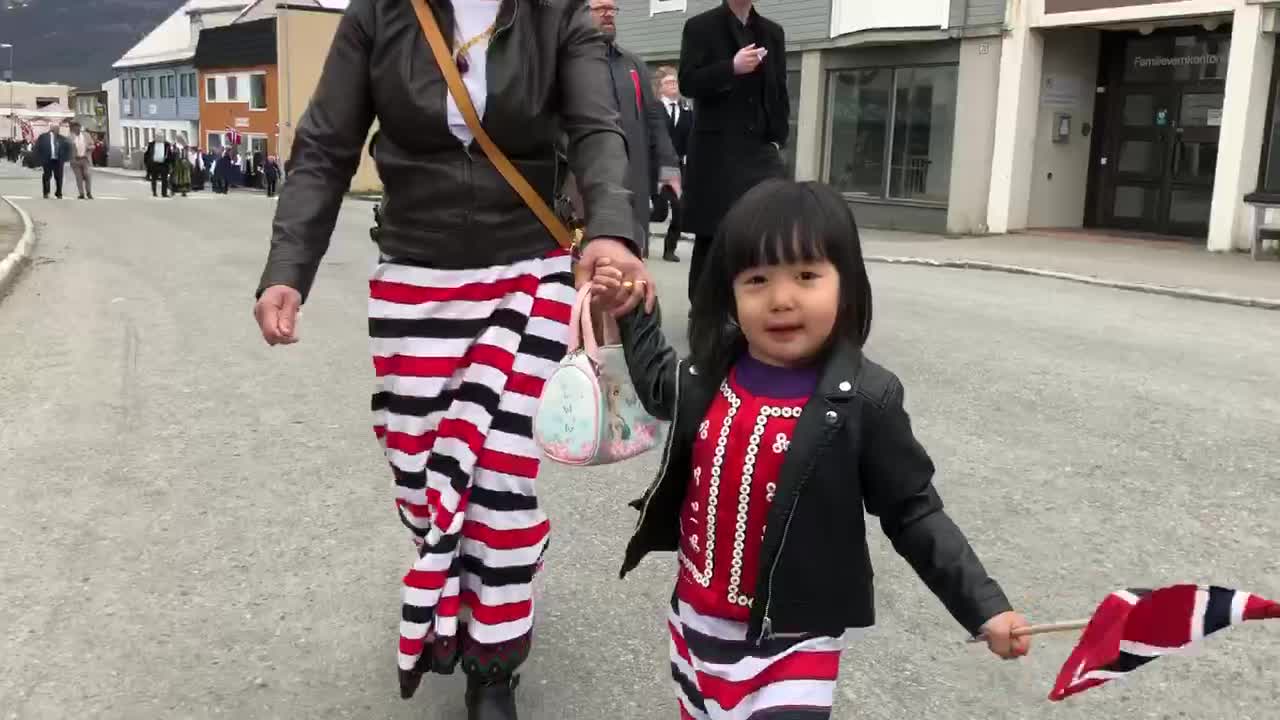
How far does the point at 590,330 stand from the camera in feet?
7.52

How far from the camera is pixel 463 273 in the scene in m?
2.71

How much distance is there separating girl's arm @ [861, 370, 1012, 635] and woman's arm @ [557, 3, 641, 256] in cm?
93

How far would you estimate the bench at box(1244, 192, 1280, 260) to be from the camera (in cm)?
1538

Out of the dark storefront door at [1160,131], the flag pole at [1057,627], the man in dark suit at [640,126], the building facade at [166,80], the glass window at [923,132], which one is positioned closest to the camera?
the flag pole at [1057,627]

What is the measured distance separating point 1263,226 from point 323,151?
50.9 ft

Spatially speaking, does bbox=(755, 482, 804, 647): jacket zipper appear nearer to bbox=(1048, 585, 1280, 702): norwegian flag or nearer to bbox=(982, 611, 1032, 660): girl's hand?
bbox=(982, 611, 1032, 660): girl's hand

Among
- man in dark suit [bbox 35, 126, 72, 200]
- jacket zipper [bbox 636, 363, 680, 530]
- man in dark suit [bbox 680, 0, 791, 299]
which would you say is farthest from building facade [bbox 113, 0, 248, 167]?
jacket zipper [bbox 636, 363, 680, 530]

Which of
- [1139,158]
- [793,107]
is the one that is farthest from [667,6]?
[1139,158]

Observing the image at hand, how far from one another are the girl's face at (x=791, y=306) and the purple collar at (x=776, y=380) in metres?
0.04

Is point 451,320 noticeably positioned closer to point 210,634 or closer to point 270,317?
point 270,317

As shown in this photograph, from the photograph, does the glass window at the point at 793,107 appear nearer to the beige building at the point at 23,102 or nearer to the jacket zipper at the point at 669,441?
the jacket zipper at the point at 669,441

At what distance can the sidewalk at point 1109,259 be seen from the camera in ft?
40.5

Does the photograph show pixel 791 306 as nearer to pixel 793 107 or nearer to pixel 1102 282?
pixel 1102 282

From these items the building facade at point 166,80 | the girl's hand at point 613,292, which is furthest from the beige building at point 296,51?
the girl's hand at point 613,292
